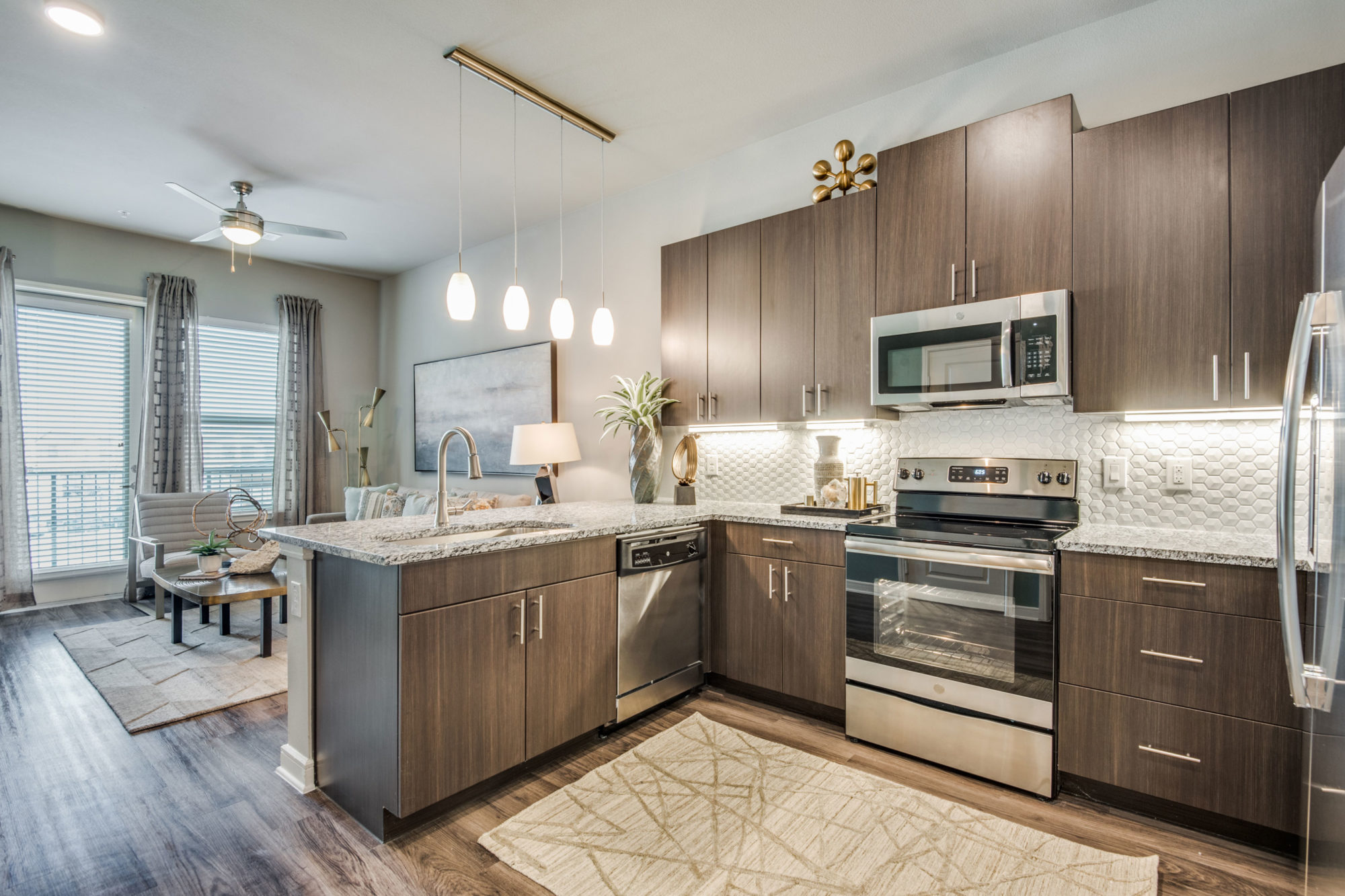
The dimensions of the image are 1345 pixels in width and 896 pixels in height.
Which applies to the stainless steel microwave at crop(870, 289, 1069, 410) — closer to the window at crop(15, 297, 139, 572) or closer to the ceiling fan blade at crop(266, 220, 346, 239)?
the ceiling fan blade at crop(266, 220, 346, 239)

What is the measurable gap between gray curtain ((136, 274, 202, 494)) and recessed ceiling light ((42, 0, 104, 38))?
3117mm

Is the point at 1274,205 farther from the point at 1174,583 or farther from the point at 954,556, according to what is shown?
the point at 954,556

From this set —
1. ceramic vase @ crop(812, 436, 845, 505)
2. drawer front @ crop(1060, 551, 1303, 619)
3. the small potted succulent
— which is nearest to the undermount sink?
ceramic vase @ crop(812, 436, 845, 505)

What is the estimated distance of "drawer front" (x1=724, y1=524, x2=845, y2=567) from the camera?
8.65 feet

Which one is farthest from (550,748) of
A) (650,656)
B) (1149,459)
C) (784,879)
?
(1149,459)

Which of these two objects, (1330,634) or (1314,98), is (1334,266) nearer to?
(1330,634)

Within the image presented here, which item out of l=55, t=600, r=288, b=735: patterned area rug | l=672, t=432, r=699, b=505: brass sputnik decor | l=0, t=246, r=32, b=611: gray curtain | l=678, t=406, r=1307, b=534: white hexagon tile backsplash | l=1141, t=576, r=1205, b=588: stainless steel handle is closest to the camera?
l=1141, t=576, r=1205, b=588: stainless steel handle

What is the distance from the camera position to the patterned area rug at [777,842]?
172cm

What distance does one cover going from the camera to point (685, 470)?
336 cm

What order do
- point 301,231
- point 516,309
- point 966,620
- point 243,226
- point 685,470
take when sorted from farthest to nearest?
1. point 301,231
2. point 243,226
3. point 685,470
4. point 516,309
5. point 966,620

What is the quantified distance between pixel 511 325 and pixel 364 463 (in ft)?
14.3

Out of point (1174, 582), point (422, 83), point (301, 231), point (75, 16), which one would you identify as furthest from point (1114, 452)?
point (301, 231)

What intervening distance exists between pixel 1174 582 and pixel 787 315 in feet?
6.01

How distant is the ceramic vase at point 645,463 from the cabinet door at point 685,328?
163mm
